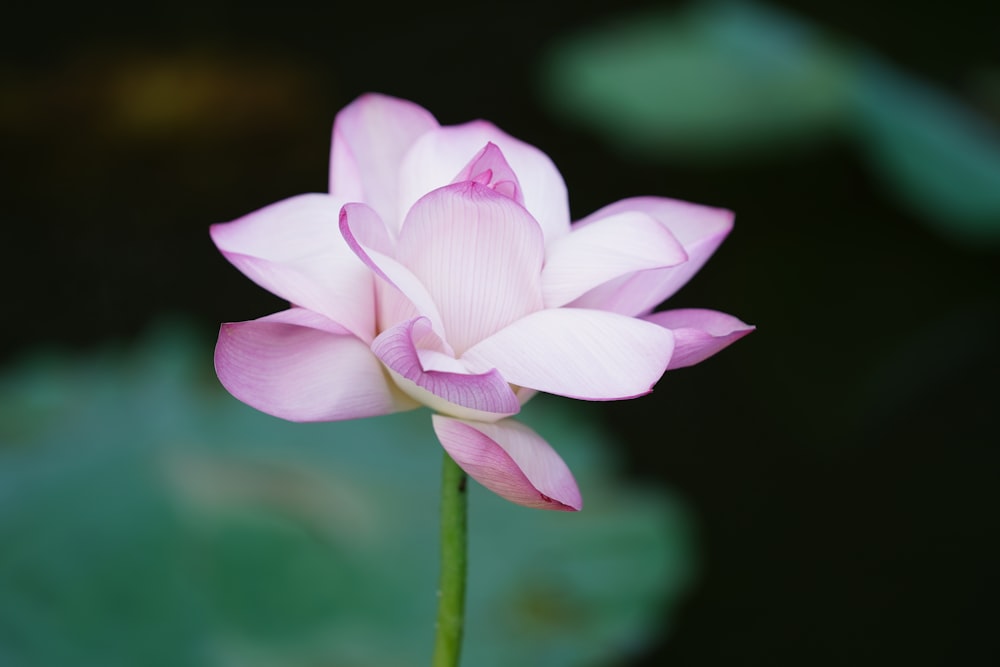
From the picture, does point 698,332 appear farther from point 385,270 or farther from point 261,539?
point 261,539

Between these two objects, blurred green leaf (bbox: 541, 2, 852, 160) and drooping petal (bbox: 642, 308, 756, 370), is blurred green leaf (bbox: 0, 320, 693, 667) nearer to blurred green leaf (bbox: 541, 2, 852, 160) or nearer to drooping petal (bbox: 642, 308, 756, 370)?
drooping petal (bbox: 642, 308, 756, 370)

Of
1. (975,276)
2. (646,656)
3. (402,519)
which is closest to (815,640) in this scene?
(646,656)

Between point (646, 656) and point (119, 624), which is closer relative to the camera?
point (119, 624)

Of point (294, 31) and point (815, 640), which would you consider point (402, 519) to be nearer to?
point (815, 640)

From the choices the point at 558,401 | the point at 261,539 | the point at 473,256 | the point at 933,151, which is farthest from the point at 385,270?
the point at 933,151

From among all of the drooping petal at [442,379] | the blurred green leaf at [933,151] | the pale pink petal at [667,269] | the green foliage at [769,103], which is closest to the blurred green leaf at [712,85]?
the green foliage at [769,103]

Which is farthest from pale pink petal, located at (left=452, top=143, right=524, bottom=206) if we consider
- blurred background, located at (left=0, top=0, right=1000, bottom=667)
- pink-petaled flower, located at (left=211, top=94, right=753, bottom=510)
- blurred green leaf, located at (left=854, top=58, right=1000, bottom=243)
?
blurred green leaf, located at (left=854, top=58, right=1000, bottom=243)

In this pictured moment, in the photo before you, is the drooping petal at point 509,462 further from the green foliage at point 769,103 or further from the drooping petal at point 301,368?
the green foliage at point 769,103
